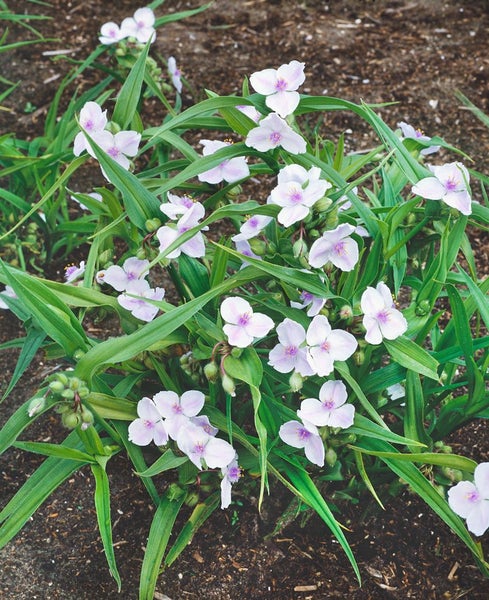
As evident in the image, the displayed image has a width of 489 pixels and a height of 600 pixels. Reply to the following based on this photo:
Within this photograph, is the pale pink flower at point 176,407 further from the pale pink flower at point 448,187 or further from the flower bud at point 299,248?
the pale pink flower at point 448,187

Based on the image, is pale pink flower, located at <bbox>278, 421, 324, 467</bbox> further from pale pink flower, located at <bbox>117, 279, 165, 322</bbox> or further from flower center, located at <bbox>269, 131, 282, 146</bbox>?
flower center, located at <bbox>269, 131, 282, 146</bbox>

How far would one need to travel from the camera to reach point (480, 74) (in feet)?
8.63

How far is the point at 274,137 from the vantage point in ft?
4.33

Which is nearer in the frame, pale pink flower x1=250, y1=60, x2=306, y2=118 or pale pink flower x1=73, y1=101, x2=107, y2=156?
pale pink flower x1=250, y1=60, x2=306, y2=118

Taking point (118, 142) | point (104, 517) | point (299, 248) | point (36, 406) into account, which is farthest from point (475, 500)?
point (118, 142)

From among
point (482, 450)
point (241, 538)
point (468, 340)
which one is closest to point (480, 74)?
point (482, 450)

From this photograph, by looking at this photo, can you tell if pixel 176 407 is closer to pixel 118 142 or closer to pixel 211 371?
pixel 211 371

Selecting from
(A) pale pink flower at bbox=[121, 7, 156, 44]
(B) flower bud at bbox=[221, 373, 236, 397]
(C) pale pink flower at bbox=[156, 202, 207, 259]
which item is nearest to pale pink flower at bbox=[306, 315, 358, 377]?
(B) flower bud at bbox=[221, 373, 236, 397]

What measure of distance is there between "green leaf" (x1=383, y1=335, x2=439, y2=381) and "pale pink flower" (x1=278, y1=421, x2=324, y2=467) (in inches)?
7.6

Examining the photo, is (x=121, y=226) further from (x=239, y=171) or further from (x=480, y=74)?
(x=480, y=74)

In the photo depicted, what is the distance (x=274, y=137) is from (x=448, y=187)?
31 centimetres

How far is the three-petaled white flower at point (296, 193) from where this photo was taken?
1211 millimetres

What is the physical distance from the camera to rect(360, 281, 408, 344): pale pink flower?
4.10 feet

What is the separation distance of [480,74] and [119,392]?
1.86m
